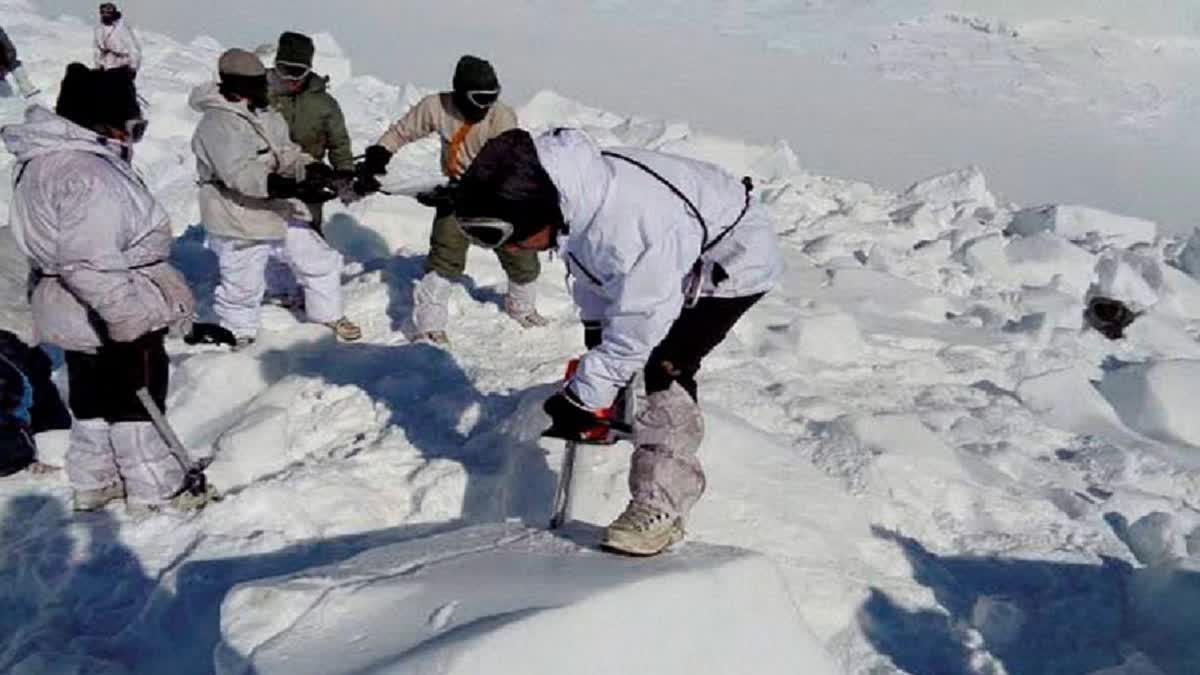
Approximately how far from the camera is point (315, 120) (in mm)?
5246

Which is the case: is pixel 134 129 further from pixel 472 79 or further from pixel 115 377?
pixel 472 79

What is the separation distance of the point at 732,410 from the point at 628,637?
98.3 inches

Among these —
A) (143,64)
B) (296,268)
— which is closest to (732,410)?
(296,268)

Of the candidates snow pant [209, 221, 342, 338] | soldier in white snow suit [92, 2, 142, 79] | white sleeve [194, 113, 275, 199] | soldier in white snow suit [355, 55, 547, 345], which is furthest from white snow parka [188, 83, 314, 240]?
soldier in white snow suit [92, 2, 142, 79]

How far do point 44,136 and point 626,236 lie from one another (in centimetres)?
185

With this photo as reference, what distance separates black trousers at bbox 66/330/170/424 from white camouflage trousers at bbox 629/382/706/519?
1.71 metres

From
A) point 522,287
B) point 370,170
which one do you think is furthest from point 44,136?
point 522,287

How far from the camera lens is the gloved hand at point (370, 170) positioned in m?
4.68

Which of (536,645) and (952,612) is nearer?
(536,645)

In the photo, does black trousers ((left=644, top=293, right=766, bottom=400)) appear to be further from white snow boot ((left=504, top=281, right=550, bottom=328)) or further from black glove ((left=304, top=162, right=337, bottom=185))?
white snow boot ((left=504, top=281, right=550, bottom=328))

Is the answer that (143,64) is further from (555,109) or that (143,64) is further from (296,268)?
(296,268)

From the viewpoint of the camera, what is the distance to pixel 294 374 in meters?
4.65

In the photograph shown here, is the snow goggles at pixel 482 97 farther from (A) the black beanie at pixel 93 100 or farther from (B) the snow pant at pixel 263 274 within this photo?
(A) the black beanie at pixel 93 100

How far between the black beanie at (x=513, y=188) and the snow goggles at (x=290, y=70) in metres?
2.67
